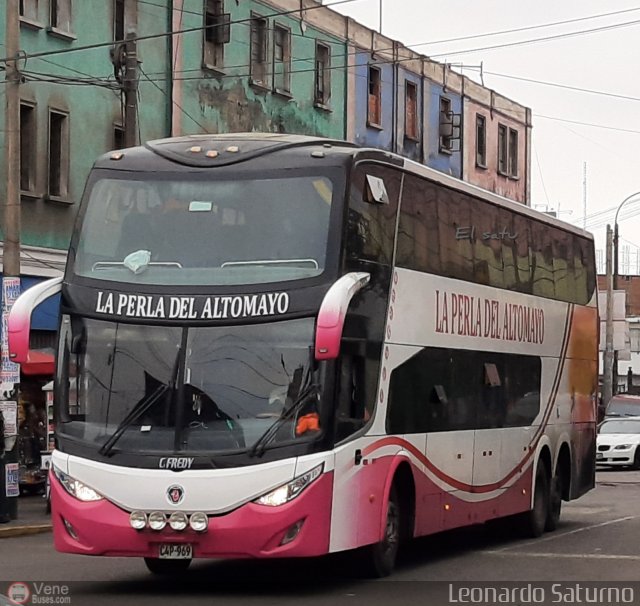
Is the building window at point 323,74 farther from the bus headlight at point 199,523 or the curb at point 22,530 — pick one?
the bus headlight at point 199,523

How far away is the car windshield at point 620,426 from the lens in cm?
4234

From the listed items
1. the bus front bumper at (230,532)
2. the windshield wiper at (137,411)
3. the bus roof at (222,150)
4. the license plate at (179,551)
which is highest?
the bus roof at (222,150)

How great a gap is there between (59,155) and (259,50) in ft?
27.4

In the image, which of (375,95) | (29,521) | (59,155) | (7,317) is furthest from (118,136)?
(29,521)

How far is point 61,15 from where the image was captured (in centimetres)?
3156

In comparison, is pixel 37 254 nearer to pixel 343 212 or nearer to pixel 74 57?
pixel 74 57

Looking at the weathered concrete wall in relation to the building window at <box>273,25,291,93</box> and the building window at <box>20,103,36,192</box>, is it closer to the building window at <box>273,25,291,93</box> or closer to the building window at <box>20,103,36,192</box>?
the building window at <box>273,25,291,93</box>

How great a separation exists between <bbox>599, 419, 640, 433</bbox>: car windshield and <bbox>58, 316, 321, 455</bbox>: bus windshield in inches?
1177

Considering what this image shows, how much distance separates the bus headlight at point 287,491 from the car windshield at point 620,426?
30.0 meters

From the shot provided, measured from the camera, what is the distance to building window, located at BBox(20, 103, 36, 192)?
3067cm

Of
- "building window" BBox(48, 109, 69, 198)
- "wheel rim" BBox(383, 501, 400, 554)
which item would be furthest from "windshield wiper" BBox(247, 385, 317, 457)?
"building window" BBox(48, 109, 69, 198)

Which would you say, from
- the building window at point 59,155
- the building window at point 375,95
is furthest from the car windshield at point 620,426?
the building window at point 59,155

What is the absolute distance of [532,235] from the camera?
67.8 feet

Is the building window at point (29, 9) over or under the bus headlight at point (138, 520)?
over
